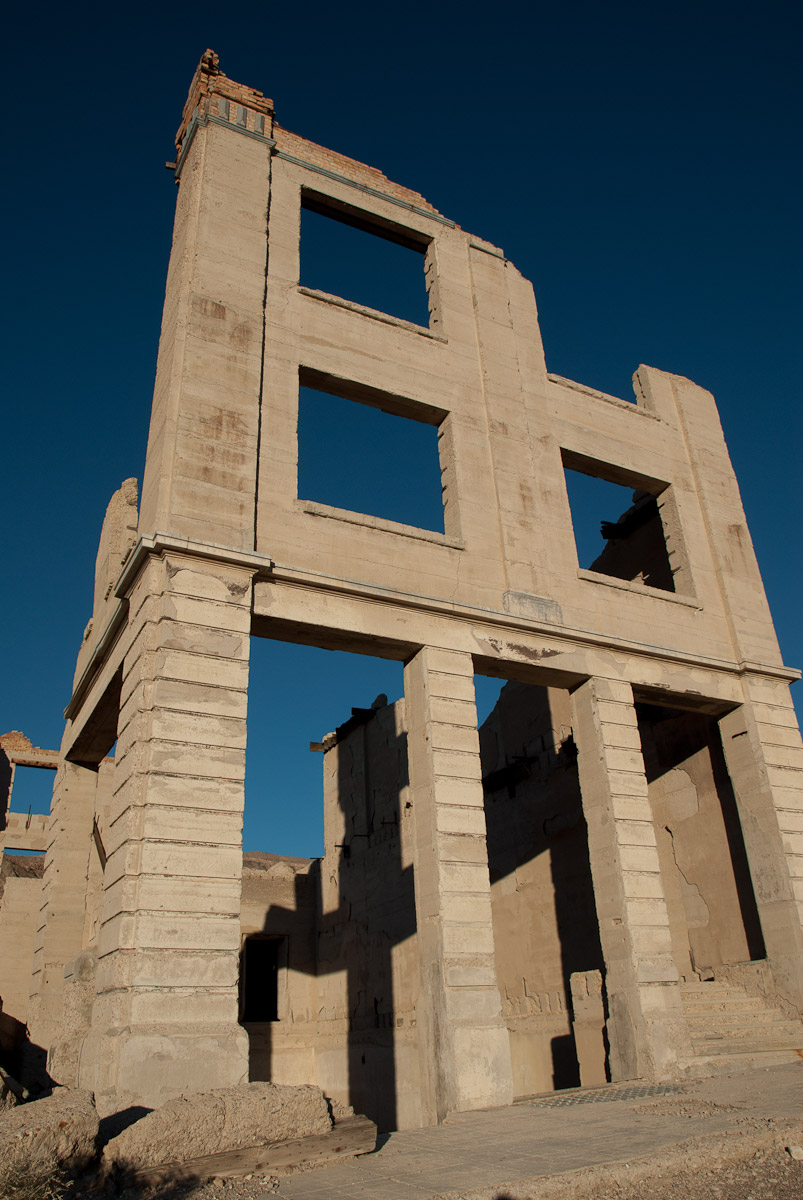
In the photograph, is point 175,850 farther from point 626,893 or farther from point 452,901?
point 626,893

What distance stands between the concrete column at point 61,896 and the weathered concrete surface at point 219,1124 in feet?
21.5

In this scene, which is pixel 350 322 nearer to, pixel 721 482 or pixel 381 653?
pixel 381 653

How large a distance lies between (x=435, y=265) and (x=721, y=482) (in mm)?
5959

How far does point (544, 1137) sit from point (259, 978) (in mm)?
14678

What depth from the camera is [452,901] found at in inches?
340

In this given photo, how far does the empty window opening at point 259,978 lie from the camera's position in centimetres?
1834

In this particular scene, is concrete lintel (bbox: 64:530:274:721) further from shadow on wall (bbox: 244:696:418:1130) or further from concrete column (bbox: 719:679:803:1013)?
shadow on wall (bbox: 244:696:418:1130)

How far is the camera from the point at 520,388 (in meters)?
13.0

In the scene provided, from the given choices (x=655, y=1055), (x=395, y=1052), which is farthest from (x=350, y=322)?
(x=395, y=1052)

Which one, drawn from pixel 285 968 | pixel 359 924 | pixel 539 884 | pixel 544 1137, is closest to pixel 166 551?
pixel 544 1137

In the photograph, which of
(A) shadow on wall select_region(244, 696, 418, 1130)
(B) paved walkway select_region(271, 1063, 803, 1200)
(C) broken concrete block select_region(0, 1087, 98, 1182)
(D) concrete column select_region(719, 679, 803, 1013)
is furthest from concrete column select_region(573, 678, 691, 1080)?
(C) broken concrete block select_region(0, 1087, 98, 1182)

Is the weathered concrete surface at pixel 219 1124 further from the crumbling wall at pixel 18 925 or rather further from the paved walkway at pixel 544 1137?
the crumbling wall at pixel 18 925

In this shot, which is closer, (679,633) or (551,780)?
(679,633)

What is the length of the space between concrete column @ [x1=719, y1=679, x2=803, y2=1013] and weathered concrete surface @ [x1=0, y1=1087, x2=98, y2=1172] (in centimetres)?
911
